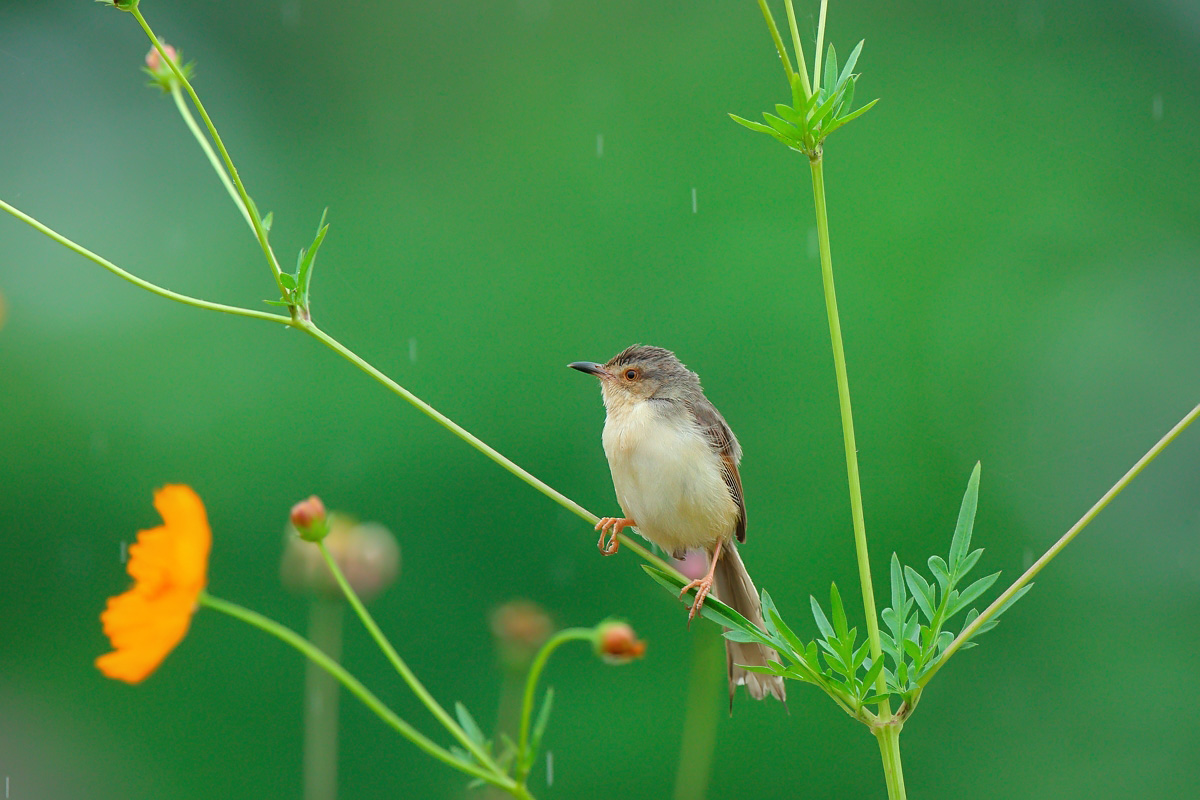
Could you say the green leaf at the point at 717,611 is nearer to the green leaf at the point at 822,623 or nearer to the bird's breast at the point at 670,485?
the green leaf at the point at 822,623

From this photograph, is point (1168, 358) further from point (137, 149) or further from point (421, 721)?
point (137, 149)

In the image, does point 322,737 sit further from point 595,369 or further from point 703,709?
point 595,369

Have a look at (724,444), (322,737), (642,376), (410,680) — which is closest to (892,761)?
(410,680)

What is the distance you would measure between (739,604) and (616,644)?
142 centimetres

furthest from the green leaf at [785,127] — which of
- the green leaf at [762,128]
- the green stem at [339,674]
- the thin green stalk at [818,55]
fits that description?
the green stem at [339,674]

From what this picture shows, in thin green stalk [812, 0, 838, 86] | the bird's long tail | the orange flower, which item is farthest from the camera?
the bird's long tail

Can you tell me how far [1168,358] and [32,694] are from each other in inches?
325

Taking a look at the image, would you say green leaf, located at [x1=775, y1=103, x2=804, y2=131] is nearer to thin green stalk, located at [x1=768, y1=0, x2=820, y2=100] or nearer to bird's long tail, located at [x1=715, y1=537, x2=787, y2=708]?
thin green stalk, located at [x1=768, y1=0, x2=820, y2=100]

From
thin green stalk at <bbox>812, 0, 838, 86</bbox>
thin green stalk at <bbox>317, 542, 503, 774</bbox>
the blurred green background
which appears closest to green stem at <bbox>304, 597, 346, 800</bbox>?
thin green stalk at <bbox>317, 542, 503, 774</bbox>

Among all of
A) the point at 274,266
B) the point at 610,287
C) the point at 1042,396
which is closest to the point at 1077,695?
the point at 1042,396

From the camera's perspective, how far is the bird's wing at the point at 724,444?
125 inches

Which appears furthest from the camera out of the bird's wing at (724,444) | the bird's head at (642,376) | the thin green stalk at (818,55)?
the bird's head at (642,376)

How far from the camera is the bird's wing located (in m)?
3.17

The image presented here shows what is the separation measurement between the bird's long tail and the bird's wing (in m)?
0.11
